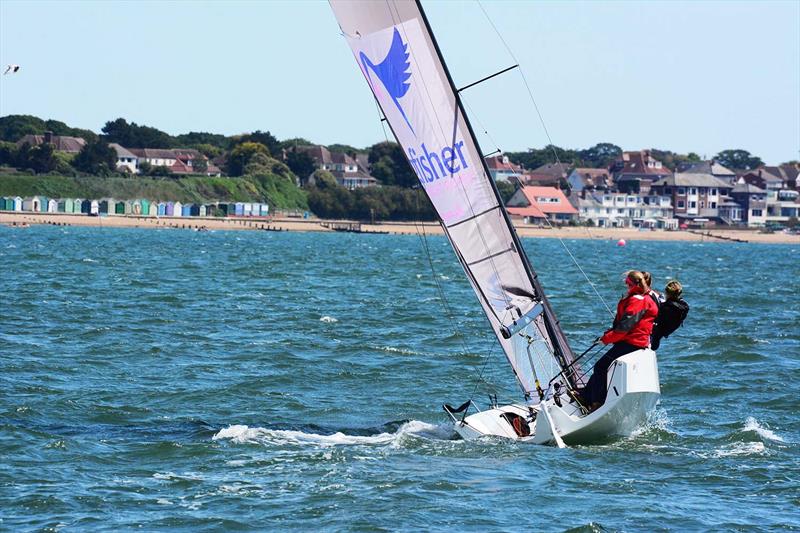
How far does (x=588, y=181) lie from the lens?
490 ft

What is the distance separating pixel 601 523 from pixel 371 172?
13816cm

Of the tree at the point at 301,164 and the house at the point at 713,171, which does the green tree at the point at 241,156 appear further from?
the house at the point at 713,171

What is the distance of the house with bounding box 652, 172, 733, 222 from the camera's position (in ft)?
467

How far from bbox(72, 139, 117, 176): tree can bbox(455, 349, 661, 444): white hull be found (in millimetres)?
109591

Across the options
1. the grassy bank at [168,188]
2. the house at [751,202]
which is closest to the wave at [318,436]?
the grassy bank at [168,188]

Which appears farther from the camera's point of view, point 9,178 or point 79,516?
point 9,178

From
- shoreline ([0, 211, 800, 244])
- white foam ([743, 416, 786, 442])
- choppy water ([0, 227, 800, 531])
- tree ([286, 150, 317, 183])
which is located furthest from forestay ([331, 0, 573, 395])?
tree ([286, 150, 317, 183])

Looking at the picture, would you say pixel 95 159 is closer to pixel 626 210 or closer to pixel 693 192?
pixel 626 210

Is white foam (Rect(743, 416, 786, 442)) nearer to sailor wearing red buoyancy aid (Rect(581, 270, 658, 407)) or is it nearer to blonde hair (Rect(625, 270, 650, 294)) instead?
sailor wearing red buoyancy aid (Rect(581, 270, 658, 407))

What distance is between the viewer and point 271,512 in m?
10.8

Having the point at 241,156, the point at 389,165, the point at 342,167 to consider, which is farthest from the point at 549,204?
the point at 241,156

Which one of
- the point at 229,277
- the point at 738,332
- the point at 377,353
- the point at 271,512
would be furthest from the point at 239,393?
the point at 229,277

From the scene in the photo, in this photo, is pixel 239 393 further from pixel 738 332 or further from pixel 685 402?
pixel 738 332

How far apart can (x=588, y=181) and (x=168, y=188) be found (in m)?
51.8
